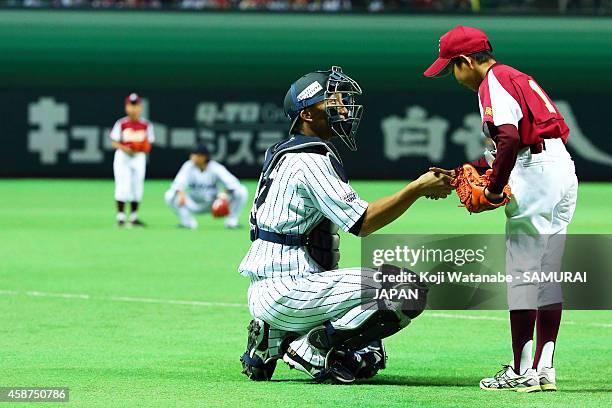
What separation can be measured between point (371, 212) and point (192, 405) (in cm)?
141

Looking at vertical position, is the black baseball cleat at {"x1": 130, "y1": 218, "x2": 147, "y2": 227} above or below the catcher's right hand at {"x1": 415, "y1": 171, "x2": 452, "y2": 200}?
below

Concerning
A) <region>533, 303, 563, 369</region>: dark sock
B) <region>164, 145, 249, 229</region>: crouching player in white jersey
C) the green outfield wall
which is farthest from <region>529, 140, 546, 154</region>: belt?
the green outfield wall

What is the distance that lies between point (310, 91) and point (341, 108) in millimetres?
202

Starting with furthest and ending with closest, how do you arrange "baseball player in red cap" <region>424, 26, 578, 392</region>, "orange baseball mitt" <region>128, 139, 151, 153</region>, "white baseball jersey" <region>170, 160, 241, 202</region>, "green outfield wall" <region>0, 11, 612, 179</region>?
"green outfield wall" <region>0, 11, 612, 179</region> < "orange baseball mitt" <region>128, 139, 151, 153</region> < "white baseball jersey" <region>170, 160, 241, 202</region> < "baseball player in red cap" <region>424, 26, 578, 392</region>

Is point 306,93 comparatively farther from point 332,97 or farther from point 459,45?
point 459,45

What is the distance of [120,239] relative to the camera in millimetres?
16375

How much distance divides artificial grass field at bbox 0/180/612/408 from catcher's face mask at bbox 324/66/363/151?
1.45 metres

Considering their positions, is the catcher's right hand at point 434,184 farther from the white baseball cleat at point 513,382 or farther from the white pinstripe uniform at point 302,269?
the white baseball cleat at point 513,382

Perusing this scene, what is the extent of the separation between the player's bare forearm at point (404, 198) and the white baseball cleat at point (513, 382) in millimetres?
1056

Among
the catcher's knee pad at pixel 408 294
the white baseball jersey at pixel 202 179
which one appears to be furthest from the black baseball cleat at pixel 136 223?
the catcher's knee pad at pixel 408 294

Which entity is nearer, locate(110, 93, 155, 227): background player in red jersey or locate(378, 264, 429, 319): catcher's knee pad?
locate(378, 264, 429, 319): catcher's knee pad

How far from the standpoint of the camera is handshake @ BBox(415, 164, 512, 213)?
682 centimetres

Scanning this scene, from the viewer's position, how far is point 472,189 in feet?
22.6

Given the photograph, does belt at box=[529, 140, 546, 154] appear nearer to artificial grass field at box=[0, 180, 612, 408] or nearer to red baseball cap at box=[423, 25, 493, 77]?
red baseball cap at box=[423, 25, 493, 77]
